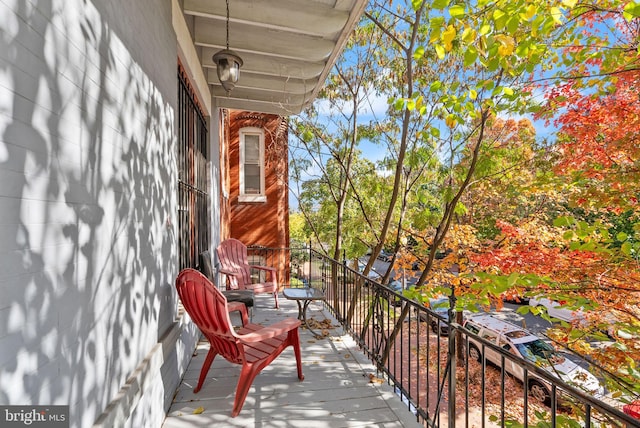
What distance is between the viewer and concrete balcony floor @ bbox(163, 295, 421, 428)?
88.3 inches

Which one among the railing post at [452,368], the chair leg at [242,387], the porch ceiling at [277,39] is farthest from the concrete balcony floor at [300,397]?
the porch ceiling at [277,39]

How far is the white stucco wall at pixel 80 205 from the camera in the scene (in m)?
0.94

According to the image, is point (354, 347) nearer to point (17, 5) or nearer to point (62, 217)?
point (62, 217)

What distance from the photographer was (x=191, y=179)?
383 cm

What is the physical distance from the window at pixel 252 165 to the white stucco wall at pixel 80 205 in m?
6.87

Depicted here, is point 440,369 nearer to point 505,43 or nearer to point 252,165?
point 505,43

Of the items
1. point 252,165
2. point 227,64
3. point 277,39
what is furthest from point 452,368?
point 252,165

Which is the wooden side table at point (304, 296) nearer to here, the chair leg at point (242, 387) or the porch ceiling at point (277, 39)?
the chair leg at point (242, 387)

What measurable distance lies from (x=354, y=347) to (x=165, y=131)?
2.99 metres

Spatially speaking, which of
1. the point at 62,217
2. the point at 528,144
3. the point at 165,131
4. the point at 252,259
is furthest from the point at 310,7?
the point at 252,259

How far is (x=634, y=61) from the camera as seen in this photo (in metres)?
2.79

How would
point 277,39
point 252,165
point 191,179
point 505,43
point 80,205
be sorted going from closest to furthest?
point 80,205 < point 505,43 < point 277,39 < point 191,179 < point 252,165

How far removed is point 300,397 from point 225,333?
898mm

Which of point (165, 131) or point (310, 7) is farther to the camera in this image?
point (310, 7)
